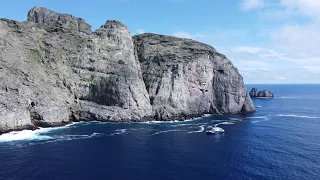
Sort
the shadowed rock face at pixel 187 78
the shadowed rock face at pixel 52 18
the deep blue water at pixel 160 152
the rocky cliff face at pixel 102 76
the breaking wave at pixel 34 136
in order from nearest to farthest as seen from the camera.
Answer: the deep blue water at pixel 160 152 → the breaking wave at pixel 34 136 → the rocky cliff face at pixel 102 76 → the shadowed rock face at pixel 187 78 → the shadowed rock face at pixel 52 18

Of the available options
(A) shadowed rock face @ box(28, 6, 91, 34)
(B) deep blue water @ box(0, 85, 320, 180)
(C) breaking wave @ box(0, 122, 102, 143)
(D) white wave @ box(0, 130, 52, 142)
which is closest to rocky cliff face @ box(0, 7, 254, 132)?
(A) shadowed rock face @ box(28, 6, 91, 34)

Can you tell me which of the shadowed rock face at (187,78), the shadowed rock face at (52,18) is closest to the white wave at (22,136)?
the shadowed rock face at (187,78)

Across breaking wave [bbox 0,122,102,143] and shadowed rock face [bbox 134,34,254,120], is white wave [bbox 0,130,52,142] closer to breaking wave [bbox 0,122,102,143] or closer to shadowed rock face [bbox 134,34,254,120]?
breaking wave [bbox 0,122,102,143]

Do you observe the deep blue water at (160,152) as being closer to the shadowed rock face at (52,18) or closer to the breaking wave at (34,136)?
the breaking wave at (34,136)

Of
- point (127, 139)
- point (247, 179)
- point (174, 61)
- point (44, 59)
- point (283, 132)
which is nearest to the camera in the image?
point (247, 179)

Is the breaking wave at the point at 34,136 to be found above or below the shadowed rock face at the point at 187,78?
below

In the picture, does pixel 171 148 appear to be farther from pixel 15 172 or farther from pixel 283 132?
pixel 283 132

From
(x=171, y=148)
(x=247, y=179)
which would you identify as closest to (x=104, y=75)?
(x=171, y=148)
